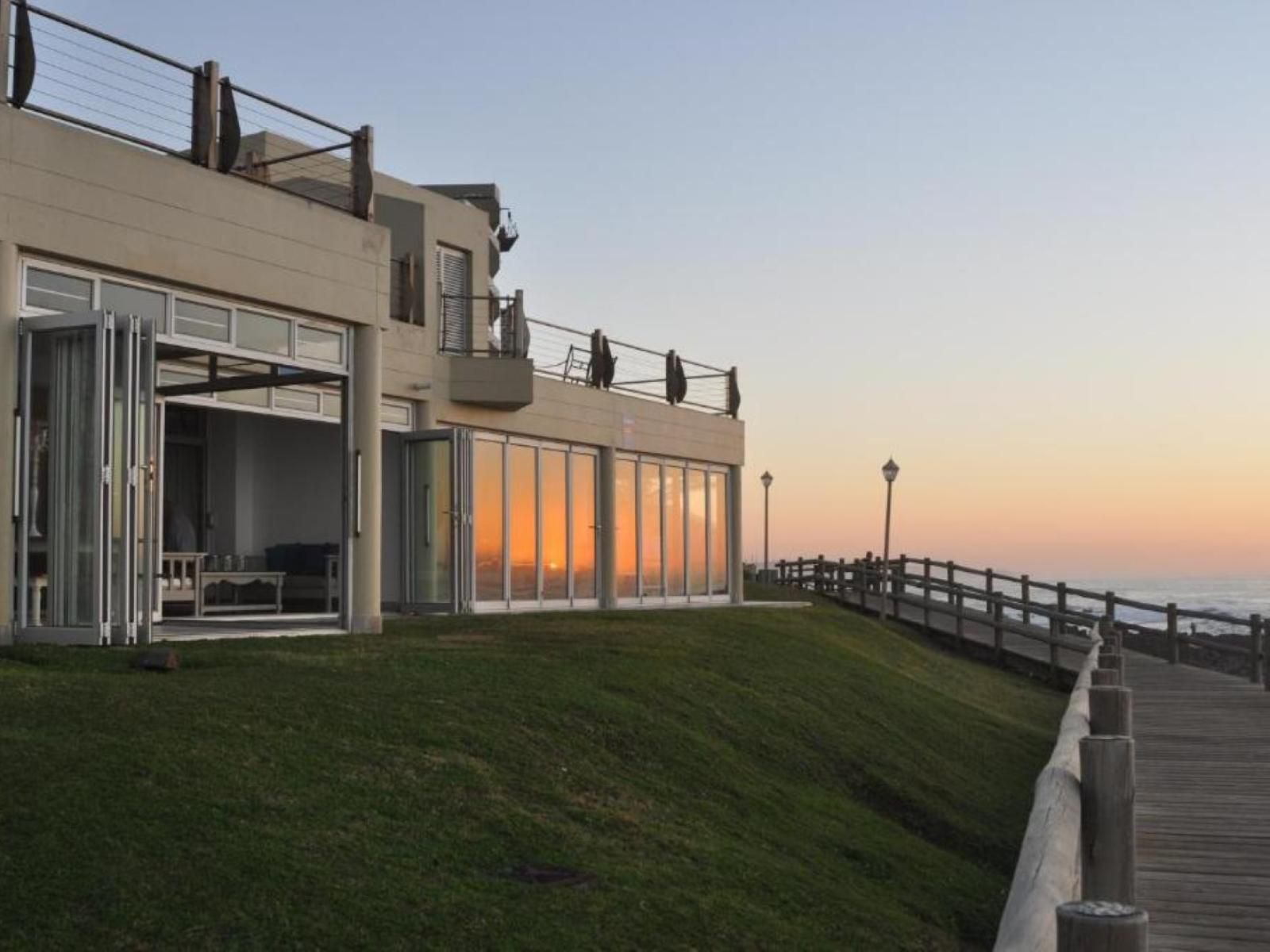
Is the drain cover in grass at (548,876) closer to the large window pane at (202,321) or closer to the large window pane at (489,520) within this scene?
the large window pane at (202,321)

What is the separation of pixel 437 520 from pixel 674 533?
7.59 metres

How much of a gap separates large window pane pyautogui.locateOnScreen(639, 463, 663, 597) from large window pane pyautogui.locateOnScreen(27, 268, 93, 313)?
14.7 metres

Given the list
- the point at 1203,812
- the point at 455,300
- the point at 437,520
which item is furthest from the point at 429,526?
the point at 1203,812

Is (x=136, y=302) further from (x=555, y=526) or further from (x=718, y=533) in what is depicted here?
(x=718, y=533)

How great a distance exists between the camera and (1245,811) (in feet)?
34.6

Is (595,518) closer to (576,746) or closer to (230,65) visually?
(230,65)

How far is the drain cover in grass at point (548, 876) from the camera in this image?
605 centimetres

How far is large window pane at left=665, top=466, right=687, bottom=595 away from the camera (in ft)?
84.7

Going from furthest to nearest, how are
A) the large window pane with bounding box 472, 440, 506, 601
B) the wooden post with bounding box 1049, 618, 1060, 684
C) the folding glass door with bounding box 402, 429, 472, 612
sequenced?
the wooden post with bounding box 1049, 618, 1060, 684 < the large window pane with bounding box 472, 440, 506, 601 < the folding glass door with bounding box 402, 429, 472, 612

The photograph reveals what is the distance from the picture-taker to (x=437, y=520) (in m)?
19.3

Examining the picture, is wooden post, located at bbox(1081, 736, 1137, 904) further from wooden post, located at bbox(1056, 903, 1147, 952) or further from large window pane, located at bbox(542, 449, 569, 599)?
large window pane, located at bbox(542, 449, 569, 599)

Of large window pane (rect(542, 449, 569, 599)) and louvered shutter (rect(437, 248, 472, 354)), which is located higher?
louvered shutter (rect(437, 248, 472, 354))

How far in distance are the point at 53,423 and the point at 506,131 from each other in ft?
44.4

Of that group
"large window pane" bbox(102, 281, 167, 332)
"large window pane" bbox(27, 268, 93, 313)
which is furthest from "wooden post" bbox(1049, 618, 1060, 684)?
"large window pane" bbox(27, 268, 93, 313)
